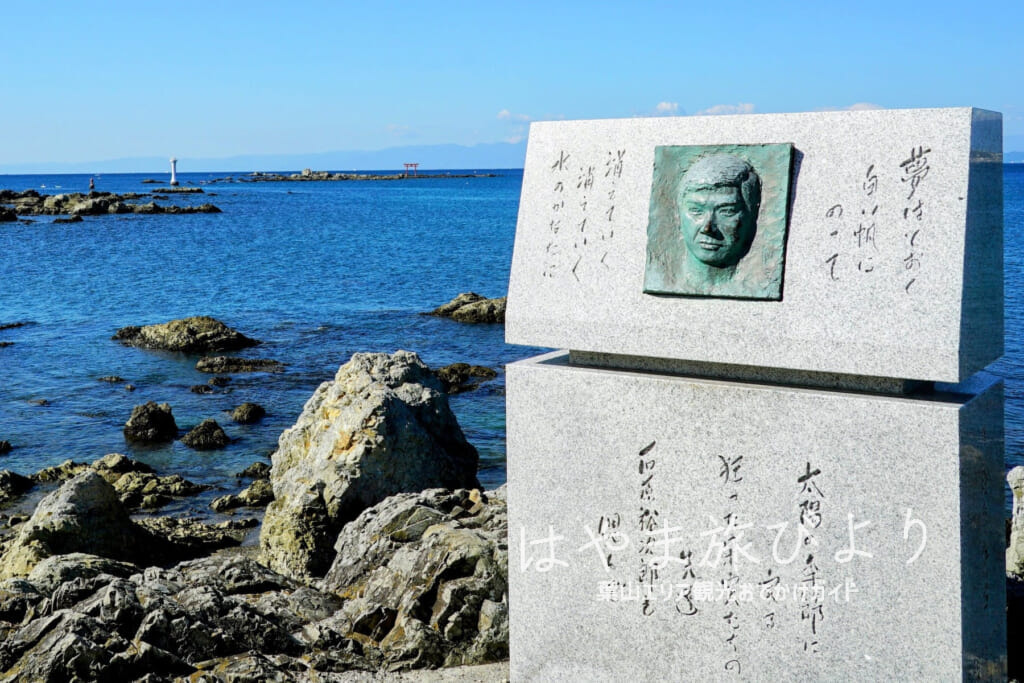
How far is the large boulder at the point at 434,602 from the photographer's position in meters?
6.05

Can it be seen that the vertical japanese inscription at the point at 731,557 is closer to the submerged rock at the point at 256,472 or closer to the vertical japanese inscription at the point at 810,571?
the vertical japanese inscription at the point at 810,571

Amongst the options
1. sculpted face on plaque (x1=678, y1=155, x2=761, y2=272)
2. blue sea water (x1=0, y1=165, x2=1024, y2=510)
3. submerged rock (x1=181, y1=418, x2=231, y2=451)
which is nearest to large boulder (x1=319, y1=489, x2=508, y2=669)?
sculpted face on plaque (x1=678, y1=155, x2=761, y2=272)

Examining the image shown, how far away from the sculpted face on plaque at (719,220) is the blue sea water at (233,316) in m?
9.31

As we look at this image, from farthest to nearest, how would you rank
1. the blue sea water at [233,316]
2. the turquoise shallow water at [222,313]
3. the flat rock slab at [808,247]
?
the turquoise shallow water at [222,313], the blue sea water at [233,316], the flat rock slab at [808,247]

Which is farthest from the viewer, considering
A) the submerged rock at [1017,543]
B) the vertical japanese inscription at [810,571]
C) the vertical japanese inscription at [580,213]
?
the submerged rock at [1017,543]

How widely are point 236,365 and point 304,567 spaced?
1278cm

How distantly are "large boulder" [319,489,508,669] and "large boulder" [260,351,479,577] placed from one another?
238 centimetres

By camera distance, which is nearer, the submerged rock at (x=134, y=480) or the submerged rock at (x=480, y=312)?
the submerged rock at (x=134, y=480)

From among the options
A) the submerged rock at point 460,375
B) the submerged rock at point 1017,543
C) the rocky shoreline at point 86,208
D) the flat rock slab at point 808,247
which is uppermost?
the rocky shoreline at point 86,208

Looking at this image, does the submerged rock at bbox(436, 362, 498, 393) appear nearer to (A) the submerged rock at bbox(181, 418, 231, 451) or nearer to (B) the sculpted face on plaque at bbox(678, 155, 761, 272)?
(A) the submerged rock at bbox(181, 418, 231, 451)

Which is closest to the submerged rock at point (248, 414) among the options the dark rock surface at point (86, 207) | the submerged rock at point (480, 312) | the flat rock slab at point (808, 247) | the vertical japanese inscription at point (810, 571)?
the submerged rock at point (480, 312)

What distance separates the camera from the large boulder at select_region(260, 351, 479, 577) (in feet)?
31.1

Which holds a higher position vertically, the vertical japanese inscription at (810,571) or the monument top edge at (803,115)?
the monument top edge at (803,115)

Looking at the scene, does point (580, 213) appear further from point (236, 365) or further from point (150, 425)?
point (236, 365)
